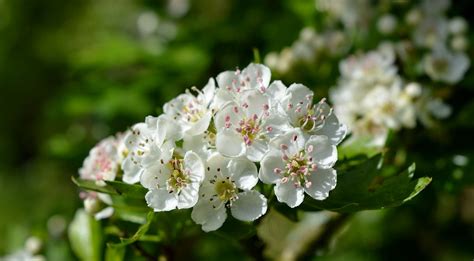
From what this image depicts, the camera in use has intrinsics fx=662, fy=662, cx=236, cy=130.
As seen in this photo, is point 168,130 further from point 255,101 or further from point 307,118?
point 307,118

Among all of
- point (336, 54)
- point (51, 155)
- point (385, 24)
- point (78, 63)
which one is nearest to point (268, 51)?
point (336, 54)

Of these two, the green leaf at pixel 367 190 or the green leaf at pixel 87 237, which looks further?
the green leaf at pixel 87 237

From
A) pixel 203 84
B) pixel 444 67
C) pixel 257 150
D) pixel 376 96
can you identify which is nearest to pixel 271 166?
pixel 257 150

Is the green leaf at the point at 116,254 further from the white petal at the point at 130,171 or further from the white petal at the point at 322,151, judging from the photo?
the white petal at the point at 322,151

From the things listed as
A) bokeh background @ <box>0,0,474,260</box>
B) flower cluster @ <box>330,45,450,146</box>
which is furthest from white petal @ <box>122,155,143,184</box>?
bokeh background @ <box>0,0,474,260</box>

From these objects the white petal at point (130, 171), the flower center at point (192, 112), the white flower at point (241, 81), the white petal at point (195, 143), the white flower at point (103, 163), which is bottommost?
the white flower at point (103, 163)

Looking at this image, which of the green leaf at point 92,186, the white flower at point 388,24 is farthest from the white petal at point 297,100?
the white flower at point 388,24

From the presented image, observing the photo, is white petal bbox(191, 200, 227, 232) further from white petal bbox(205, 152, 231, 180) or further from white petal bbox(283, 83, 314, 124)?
white petal bbox(283, 83, 314, 124)
